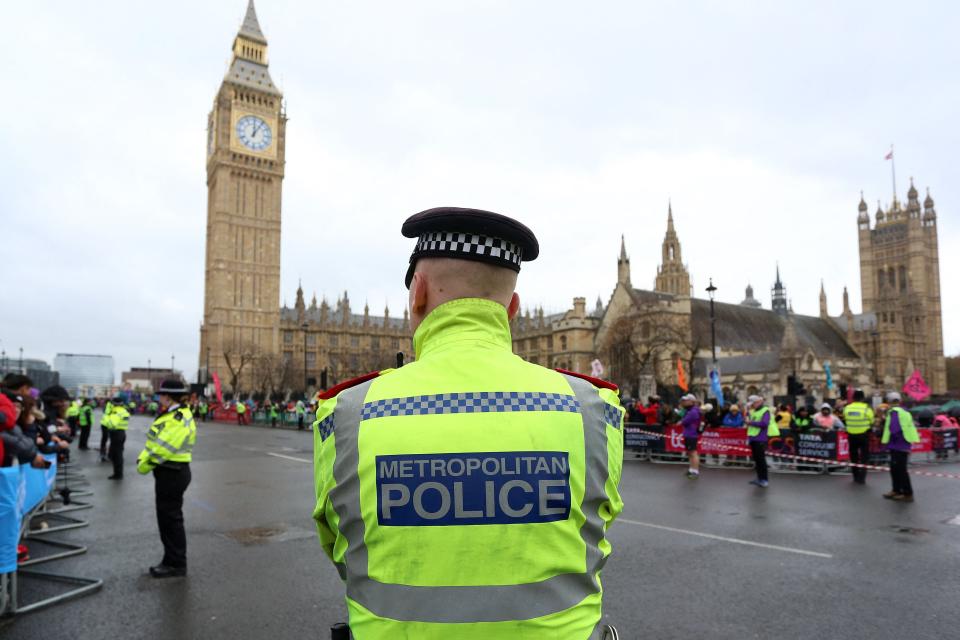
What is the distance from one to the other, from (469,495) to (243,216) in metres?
86.6

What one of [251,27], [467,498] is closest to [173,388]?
[467,498]

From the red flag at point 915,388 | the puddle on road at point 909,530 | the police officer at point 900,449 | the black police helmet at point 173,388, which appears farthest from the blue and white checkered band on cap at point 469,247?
the red flag at point 915,388

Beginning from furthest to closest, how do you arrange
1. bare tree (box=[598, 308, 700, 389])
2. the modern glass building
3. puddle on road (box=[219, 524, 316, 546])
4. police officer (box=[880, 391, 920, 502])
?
the modern glass building < bare tree (box=[598, 308, 700, 389]) < police officer (box=[880, 391, 920, 502]) < puddle on road (box=[219, 524, 316, 546])

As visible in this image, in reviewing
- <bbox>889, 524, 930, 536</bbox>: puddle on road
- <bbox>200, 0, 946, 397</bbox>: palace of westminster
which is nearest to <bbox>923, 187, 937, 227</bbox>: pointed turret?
<bbox>200, 0, 946, 397</bbox>: palace of westminster

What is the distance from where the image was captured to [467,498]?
5.20 feet

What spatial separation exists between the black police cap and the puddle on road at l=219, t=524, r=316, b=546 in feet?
22.2

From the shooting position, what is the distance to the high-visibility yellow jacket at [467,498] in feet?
5.13

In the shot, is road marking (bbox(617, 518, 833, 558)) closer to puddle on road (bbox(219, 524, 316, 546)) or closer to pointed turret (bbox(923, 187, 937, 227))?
puddle on road (bbox(219, 524, 316, 546))

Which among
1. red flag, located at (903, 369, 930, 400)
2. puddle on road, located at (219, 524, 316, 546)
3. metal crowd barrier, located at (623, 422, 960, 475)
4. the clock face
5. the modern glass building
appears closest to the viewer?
puddle on road, located at (219, 524, 316, 546)

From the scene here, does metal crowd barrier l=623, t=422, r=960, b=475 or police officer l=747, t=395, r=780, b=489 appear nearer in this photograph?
police officer l=747, t=395, r=780, b=489

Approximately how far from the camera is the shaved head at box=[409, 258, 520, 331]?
6.36ft

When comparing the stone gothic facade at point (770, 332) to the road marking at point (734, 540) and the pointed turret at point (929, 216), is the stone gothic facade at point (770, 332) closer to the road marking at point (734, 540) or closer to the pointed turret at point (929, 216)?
the pointed turret at point (929, 216)

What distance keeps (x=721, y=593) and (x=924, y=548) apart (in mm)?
3404

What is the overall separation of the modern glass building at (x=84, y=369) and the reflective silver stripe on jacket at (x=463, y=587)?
207 m
